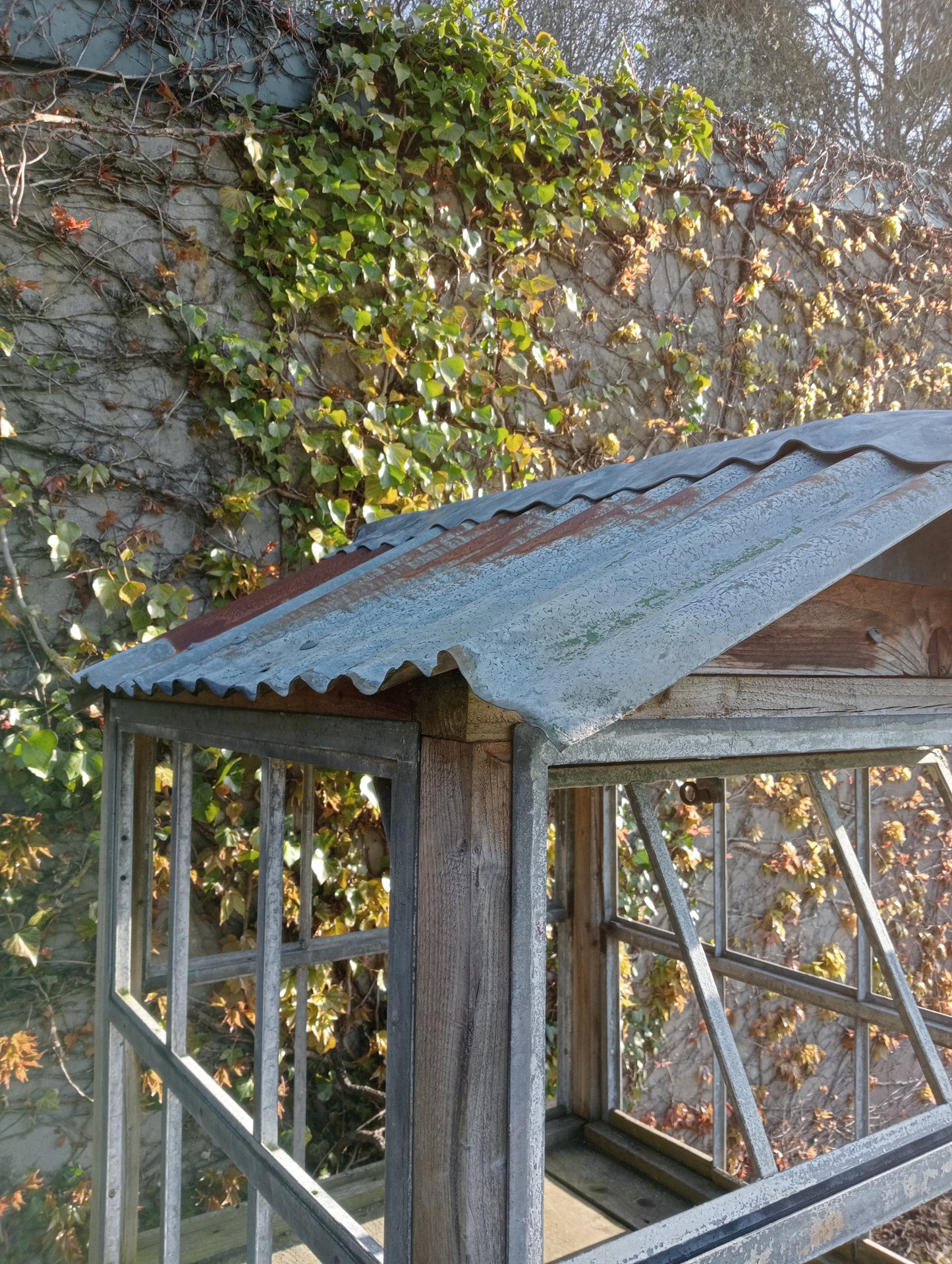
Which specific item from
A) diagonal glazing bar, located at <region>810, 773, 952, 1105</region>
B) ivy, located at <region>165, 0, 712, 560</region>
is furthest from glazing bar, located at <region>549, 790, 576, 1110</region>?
diagonal glazing bar, located at <region>810, 773, 952, 1105</region>

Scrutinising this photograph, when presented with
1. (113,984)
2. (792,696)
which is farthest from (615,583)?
(113,984)

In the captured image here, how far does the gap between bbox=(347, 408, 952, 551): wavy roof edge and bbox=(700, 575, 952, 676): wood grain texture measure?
0.71 ft

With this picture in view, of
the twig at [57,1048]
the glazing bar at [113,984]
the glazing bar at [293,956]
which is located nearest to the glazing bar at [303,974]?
the glazing bar at [293,956]

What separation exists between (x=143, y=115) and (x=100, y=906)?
2345 mm

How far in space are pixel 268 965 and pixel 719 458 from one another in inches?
44.3

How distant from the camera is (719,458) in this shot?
5.06ft

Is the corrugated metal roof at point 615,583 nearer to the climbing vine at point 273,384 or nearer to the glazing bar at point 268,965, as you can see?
the glazing bar at point 268,965

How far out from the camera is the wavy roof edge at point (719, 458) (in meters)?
1.19

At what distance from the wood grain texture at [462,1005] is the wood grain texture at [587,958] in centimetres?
201

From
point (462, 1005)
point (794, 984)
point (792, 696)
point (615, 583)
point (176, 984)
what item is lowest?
point (794, 984)

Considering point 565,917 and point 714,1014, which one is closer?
point 714,1014

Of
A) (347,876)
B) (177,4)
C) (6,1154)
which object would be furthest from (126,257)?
(6,1154)

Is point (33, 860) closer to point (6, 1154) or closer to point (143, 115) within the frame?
point (6, 1154)

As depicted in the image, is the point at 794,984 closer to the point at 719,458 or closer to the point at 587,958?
the point at 587,958
